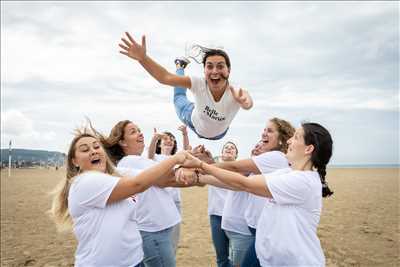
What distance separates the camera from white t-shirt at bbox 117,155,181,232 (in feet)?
13.1

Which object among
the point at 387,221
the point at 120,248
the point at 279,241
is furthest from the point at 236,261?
the point at 387,221

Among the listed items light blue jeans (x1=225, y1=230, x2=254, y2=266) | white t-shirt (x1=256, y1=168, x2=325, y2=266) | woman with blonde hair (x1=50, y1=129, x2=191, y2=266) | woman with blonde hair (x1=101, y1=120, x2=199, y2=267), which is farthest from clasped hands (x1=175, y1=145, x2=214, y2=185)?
light blue jeans (x1=225, y1=230, x2=254, y2=266)

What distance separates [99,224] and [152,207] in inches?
48.2

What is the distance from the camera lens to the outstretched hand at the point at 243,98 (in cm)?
356

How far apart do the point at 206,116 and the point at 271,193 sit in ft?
4.12

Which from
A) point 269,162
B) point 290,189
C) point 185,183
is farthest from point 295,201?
point 185,183

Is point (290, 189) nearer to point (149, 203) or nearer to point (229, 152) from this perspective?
point (149, 203)

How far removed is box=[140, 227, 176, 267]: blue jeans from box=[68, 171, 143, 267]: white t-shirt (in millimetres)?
875

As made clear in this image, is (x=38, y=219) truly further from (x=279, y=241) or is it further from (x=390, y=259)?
(x=279, y=241)

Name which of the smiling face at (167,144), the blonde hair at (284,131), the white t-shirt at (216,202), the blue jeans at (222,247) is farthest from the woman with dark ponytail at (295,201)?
the smiling face at (167,144)

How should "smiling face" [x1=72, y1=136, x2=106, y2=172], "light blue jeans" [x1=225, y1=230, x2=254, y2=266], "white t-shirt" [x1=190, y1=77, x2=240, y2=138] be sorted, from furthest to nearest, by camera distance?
"light blue jeans" [x1=225, y1=230, x2=254, y2=266] → "white t-shirt" [x1=190, y1=77, x2=240, y2=138] → "smiling face" [x1=72, y1=136, x2=106, y2=172]

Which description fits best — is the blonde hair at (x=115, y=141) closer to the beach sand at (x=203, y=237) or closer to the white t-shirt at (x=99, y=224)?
the white t-shirt at (x=99, y=224)

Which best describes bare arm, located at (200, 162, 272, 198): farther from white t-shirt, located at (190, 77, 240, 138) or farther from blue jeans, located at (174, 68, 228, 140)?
blue jeans, located at (174, 68, 228, 140)

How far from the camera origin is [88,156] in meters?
3.20
